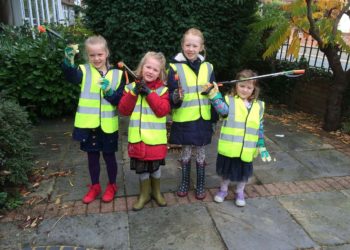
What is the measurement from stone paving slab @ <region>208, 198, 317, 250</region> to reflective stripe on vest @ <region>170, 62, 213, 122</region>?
94 cm

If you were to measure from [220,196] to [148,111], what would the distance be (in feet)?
3.85

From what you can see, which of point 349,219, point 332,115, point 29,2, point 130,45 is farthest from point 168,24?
point 29,2

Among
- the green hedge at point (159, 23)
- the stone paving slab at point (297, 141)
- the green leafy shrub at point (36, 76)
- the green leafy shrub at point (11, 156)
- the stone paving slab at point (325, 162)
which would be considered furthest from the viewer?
the green hedge at point (159, 23)

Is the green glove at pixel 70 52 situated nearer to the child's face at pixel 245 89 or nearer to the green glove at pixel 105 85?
the green glove at pixel 105 85

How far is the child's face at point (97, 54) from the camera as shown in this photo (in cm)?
317

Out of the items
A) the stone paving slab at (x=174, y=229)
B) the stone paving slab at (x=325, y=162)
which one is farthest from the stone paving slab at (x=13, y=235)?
the stone paving slab at (x=325, y=162)

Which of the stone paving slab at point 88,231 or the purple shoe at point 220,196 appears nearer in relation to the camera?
the stone paving slab at point 88,231

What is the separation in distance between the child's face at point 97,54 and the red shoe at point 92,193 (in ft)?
4.04

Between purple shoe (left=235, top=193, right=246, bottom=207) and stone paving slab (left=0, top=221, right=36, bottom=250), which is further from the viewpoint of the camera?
purple shoe (left=235, top=193, right=246, bottom=207)

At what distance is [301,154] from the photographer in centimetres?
482

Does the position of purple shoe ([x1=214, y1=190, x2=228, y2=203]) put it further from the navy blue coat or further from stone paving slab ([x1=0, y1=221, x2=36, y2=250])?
stone paving slab ([x1=0, y1=221, x2=36, y2=250])

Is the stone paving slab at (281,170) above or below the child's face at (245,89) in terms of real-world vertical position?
below

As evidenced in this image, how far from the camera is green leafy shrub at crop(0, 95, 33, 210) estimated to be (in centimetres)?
354

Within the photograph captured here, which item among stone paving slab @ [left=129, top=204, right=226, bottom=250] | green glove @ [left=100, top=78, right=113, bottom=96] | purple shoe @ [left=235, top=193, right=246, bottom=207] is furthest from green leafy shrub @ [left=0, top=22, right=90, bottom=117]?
purple shoe @ [left=235, top=193, right=246, bottom=207]
